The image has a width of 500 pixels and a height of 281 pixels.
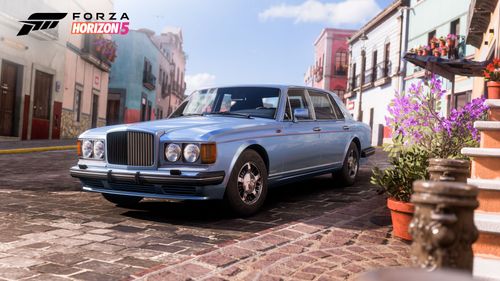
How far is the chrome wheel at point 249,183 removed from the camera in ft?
15.0

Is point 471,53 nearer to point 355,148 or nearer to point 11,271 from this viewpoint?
point 355,148

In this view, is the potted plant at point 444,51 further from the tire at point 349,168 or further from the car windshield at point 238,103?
the car windshield at point 238,103

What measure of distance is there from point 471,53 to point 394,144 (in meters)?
15.0

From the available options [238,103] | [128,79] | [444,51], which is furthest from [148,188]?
[128,79]

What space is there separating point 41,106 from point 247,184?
52.9 ft

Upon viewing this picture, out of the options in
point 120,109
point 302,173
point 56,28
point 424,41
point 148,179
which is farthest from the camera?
point 120,109

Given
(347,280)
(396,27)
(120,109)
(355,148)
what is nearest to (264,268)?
(347,280)

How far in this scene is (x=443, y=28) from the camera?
Result: 20266 mm

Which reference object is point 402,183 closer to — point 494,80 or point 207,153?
point 494,80

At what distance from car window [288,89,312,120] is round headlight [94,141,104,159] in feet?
7.37

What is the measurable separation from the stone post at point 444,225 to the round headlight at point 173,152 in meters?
3.11

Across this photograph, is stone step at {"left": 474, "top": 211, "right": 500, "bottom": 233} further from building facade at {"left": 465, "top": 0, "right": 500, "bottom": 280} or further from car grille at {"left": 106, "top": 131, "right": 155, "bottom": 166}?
car grille at {"left": 106, "top": 131, "right": 155, "bottom": 166}

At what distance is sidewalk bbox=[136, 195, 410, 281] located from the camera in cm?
284

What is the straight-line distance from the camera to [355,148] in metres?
6.96
